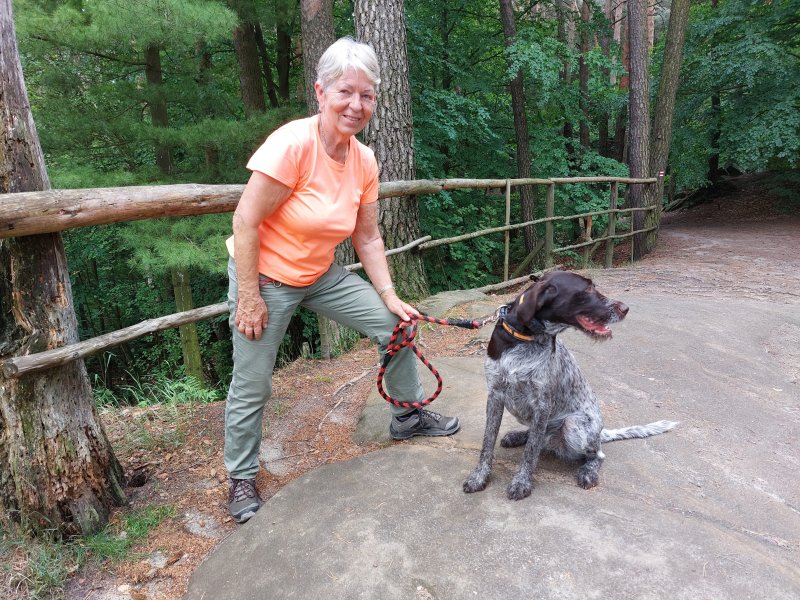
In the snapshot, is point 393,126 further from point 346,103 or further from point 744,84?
point 744,84

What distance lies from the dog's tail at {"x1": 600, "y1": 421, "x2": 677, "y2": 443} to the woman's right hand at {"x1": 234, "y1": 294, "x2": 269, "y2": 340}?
6.21ft

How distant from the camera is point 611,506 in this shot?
7.55 feet

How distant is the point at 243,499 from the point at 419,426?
1.02 metres

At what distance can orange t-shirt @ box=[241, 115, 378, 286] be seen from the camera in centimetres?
221

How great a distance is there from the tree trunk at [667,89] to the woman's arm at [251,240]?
449 inches

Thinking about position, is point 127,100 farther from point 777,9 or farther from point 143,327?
point 777,9

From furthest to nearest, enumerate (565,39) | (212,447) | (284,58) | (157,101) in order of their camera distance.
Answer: (565,39) < (284,58) < (157,101) < (212,447)

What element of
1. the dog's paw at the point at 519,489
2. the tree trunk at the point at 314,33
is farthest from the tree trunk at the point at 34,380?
the tree trunk at the point at 314,33

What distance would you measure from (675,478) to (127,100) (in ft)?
26.6

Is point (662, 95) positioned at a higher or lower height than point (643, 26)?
lower

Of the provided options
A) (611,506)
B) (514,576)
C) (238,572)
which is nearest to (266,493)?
(238,572)

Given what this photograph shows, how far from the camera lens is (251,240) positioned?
227 centimetres

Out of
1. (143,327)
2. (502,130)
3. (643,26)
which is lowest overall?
(143,327)

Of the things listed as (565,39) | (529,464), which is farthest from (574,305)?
(565,39)
